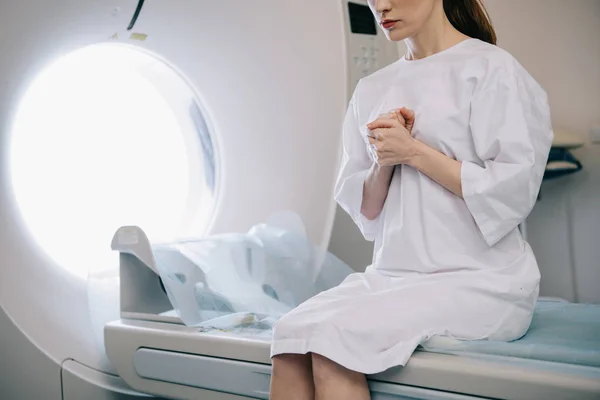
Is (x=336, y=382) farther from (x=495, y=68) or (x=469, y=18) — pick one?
(x=469, y=18)

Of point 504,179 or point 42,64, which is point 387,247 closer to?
point 504,179

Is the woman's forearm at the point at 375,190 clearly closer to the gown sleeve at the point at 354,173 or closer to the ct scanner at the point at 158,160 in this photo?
the gown sleeve at the point at 354,173

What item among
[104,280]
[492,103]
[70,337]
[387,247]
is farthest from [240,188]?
[492,103]

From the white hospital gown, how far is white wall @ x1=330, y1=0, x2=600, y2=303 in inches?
40.2

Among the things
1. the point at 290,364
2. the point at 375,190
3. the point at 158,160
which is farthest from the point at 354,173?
the point at 158,160

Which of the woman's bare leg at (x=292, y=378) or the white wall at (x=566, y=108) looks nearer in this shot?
the woman's bare leg at (x=292, y=378)

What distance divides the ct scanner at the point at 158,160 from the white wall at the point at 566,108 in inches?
20.4

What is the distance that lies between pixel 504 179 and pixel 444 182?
0.11 metres

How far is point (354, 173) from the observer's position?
56.7 inches

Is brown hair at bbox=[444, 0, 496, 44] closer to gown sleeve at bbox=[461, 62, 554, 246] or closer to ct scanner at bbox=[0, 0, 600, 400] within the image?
gown sleeve at bbox=[461, 62, 554, 246]

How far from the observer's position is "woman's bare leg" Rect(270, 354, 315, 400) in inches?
47.2

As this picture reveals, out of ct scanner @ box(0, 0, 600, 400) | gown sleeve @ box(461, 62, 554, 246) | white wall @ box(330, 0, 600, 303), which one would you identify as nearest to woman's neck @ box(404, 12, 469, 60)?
gown sleeve @ box(461, 62, 554, 246)

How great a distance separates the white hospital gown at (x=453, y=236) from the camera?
1180mm

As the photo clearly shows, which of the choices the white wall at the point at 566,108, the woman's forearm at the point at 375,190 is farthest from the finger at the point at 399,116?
the white wall at the point at 566,108
